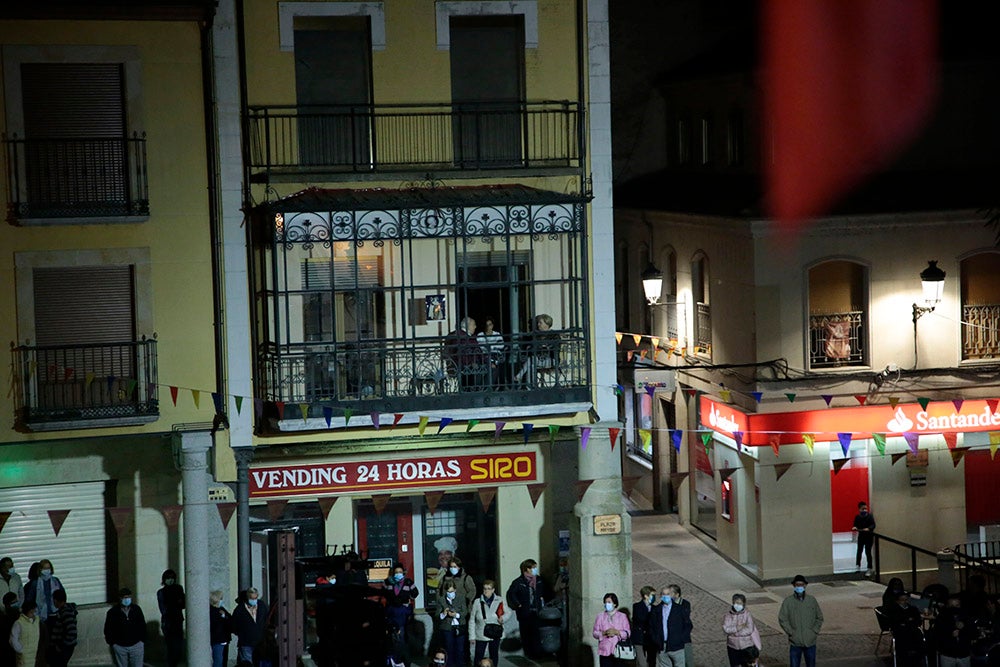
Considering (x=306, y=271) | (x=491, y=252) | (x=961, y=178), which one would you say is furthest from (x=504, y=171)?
(x=961, y=178)

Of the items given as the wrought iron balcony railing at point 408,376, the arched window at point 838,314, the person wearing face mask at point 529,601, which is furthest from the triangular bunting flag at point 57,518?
the arched window at point 838,314

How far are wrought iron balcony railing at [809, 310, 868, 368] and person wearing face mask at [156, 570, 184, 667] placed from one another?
11.8m

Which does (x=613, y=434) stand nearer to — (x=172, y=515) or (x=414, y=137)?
(x=414, y=137)

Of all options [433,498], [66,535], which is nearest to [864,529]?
[433,498]

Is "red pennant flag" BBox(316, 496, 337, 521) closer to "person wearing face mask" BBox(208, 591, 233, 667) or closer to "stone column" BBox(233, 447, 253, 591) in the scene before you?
"stone column" BBox(233, 447, 253, 591)

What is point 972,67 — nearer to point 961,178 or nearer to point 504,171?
point 961,178

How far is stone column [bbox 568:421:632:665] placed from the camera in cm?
2606

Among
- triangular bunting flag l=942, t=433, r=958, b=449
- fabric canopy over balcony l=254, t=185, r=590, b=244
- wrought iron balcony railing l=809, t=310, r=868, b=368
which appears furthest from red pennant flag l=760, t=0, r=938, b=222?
fabric canopy over balcony l=254, t=185, r=590, b=244

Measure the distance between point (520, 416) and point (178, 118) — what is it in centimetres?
651

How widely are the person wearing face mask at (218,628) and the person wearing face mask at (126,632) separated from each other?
97 cm

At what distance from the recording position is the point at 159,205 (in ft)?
82.4

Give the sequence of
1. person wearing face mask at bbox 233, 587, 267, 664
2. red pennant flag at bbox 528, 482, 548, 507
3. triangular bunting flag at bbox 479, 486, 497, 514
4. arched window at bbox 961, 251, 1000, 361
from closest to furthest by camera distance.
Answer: person wearing face mask at bbox 233, 587, 267, 664 < red pennant flag at bbox 528, 482, 548, 507 < triangular bunting flag at bbox 479, 486, 497, 514 < arched window at bbox 961, 251, 1000, 361

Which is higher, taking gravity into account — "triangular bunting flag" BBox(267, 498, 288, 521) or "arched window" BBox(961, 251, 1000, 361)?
"arched window" BBox(961, 251, 1000, 361)

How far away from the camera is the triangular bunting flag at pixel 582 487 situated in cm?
2589
